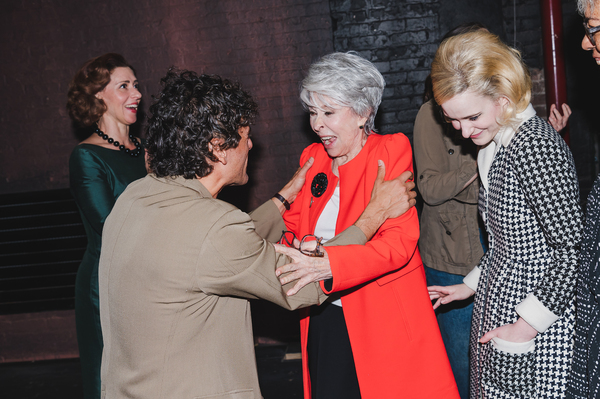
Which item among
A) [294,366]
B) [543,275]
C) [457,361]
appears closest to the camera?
[543,275]

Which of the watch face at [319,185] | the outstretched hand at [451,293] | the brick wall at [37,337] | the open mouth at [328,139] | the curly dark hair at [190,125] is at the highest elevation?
the curly dark hair at [190,125]

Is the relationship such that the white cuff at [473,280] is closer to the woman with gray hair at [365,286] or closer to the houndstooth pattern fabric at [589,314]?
the woman with gray hair at [365,286]

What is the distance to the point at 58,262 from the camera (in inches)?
168

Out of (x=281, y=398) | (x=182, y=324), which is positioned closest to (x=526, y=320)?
(x=182, y=324)

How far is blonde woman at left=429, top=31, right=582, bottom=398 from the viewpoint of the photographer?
1477mm

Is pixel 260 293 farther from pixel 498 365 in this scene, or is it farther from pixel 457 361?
pixel 457 361

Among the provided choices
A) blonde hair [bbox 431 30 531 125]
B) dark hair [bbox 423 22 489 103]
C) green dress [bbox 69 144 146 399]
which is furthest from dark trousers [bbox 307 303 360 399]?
dark hair [bbox 423 22 489 103]

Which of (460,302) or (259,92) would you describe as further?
(259,92)

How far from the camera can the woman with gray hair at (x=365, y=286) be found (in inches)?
75.5

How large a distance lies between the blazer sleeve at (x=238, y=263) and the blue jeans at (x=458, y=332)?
1.41 meters

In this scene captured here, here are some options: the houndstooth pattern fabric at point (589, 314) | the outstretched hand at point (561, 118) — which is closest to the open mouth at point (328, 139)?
the houndstooth pattern fabric at point (589, 314)

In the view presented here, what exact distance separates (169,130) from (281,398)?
2.57 m

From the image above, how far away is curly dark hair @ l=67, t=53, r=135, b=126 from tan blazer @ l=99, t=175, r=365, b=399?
1.55 m

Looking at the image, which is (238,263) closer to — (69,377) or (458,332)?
(458,332)
